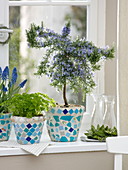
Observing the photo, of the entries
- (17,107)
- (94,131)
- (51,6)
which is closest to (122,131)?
(94,131)

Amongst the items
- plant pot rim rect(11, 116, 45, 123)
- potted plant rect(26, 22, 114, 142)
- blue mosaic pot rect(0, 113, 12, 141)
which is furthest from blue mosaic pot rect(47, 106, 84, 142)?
blue mosaic pot rect(0, 113, 12, 141)

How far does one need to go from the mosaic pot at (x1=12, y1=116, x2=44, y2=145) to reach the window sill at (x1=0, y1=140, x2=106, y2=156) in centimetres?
8

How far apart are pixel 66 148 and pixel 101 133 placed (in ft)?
0.89

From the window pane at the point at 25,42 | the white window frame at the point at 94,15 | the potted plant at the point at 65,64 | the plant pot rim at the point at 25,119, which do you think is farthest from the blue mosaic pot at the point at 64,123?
the white window frame at the point at 94,15

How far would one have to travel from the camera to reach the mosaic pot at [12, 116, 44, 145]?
206 cm

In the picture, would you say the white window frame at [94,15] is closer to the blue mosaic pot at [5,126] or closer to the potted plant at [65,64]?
the potted plant at [65,64]

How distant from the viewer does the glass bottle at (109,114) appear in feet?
7.52

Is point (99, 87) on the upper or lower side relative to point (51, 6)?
lower

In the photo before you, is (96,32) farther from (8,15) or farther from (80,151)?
(80,151)

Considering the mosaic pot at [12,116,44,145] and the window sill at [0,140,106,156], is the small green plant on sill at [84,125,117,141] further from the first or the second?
the mosaic pot at [12,116,44,145]

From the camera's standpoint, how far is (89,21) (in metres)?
2.55

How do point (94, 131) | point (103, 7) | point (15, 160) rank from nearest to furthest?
1. point (15, 160)
2. point (94, 131)
3. point (103, 7)

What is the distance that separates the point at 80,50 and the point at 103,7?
543mm

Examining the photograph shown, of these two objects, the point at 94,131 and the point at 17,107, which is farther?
the point at 94,131
